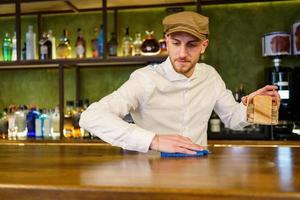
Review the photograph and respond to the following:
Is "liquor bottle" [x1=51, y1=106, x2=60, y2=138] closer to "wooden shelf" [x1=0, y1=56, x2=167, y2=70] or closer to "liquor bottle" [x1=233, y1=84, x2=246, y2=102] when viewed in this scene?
"wooden shelf" [x1=0, y1=56, x2=167, y2=70]

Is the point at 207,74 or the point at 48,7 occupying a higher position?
the point at 48,7

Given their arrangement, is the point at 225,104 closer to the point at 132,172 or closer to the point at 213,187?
the point at 132,172

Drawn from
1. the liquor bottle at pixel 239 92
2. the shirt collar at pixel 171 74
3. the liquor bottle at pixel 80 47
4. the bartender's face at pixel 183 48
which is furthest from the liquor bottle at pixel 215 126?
the bartender's face at pixel 183 48

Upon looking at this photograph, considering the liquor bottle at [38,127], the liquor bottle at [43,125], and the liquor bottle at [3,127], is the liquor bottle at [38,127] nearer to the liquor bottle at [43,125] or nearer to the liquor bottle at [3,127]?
the liquor bottle at [43,125]

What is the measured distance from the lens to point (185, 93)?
5.74 ft

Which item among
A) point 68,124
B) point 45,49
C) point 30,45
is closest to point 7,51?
point 30,45

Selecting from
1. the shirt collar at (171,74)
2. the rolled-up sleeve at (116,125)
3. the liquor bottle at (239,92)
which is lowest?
the rolled-up sleeve at (116,125)

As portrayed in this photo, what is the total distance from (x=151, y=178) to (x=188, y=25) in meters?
0.71

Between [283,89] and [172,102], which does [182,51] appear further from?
[283,89]

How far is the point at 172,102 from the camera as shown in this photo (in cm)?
173

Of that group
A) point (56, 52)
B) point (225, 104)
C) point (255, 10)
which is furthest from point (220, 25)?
point (225, 104)

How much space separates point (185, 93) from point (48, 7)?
196cm

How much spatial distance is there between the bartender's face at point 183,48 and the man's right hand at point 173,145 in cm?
36

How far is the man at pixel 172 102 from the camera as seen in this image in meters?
1.29
